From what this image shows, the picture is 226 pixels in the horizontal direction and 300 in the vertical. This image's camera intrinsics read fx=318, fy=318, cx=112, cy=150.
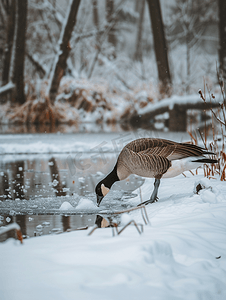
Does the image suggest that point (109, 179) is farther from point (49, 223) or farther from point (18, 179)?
point (18, 179)

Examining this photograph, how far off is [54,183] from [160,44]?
8.42 meters

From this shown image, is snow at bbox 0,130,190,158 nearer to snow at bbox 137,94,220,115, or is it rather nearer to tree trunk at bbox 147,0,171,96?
snow at bbox 137,94,220,115

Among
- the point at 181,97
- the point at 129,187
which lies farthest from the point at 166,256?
the point at 181,97

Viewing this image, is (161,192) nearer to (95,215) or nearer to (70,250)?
(95,215)

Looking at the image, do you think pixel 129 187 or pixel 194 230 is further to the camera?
pixel 129 187

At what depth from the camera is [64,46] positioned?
10.4m

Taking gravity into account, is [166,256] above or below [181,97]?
below

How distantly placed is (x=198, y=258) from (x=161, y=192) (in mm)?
1623

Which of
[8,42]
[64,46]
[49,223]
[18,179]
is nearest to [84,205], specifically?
[49,223]

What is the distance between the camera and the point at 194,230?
5.32 feet

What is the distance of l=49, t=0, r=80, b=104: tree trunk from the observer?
10166 mm

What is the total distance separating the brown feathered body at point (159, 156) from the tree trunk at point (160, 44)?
833cm

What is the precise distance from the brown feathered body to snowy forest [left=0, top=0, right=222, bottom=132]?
23.0ft

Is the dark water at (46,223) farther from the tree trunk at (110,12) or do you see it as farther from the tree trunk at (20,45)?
the tree trunk at (110,12)
